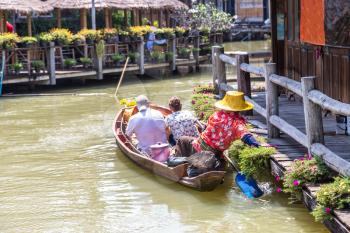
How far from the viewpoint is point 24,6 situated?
23.3m

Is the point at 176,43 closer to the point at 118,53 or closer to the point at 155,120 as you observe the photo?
the point at 118,53

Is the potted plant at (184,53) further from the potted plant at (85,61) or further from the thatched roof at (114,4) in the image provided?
the potted plant at (85,61)

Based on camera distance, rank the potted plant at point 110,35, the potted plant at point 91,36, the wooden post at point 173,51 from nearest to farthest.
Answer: the potted plant at point 91,36, the potted plant at point 110,35, the wooden post at point 173,51

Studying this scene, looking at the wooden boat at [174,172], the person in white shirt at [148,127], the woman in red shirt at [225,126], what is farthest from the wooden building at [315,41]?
the person in white shirt at [148,127]

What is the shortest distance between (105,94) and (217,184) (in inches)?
526

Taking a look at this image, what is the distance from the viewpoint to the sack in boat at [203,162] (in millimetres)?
9227

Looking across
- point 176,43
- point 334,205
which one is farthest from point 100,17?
point 334,205

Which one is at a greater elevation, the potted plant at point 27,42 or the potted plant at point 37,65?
the potted plant at point 27,42

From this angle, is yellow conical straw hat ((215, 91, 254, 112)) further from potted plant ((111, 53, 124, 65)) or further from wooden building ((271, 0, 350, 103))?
potted plant ((111, 53, 124, 65))

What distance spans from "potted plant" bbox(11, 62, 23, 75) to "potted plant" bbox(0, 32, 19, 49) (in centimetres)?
55

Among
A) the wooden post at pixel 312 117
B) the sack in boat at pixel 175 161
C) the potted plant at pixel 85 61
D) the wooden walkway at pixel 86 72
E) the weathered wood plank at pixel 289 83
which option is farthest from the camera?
the potted plant at pixel 85 61

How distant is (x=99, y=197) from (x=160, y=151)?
1257 millimetres

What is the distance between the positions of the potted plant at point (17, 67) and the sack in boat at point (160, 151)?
12.0 metres

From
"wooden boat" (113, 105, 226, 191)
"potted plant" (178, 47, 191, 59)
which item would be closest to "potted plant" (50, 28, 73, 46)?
"potted plant" (178, 47, 191, 59)
